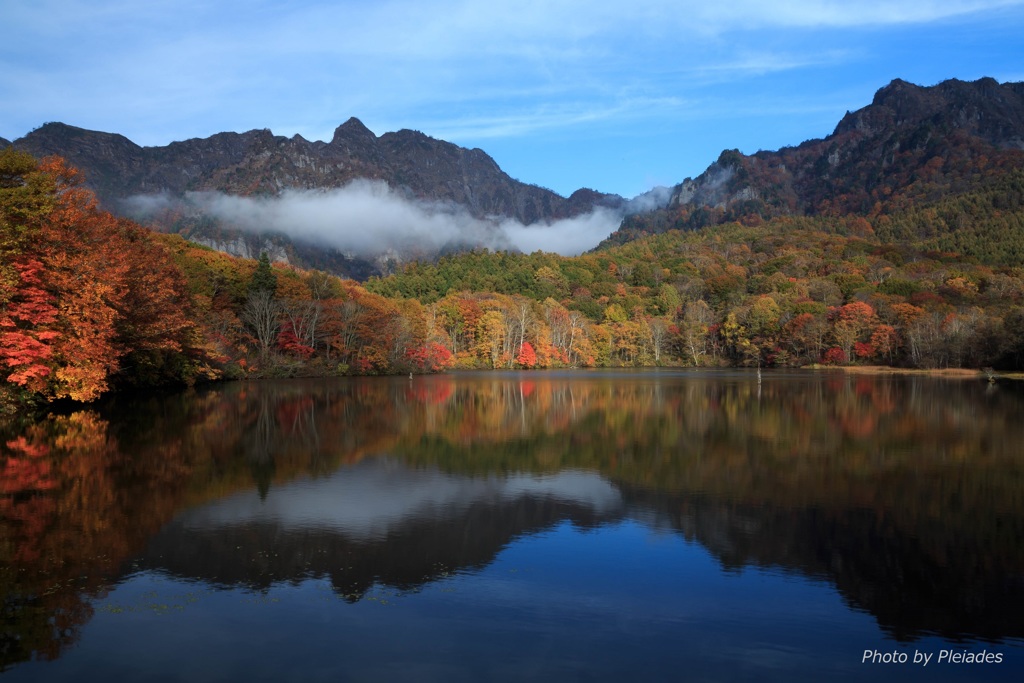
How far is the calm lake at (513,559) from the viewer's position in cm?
687

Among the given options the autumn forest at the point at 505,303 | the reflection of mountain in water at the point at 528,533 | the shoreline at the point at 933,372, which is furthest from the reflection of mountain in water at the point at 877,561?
the shoreline at the point at 933,372

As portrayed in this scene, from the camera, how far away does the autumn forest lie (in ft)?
81.6

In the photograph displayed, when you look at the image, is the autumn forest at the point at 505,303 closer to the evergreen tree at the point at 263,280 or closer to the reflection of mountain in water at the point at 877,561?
the evergreen tree at the point at 263,280

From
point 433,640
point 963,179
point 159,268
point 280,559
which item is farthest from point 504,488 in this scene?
point 963,179

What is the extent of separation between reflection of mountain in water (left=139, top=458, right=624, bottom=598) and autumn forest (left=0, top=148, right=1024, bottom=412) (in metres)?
16.0

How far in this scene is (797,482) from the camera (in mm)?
14383

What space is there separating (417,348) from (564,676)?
62.0 m

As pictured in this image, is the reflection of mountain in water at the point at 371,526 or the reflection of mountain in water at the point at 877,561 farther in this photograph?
the reflection of mountain in water at the point at 371,526

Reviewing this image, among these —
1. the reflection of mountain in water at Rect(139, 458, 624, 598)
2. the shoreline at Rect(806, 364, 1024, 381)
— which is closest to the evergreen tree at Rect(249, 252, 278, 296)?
the reflection of mountain in water at Rect(139, 458, 624, 598)

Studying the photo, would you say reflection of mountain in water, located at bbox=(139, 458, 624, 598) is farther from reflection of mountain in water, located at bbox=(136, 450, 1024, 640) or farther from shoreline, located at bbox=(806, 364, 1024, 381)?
shoreline, located at bbox=(806, 364, 1024, 381)

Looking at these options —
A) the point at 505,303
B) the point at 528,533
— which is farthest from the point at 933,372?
the point at 528,533

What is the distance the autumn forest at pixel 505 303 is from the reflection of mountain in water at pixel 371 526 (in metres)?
16.0

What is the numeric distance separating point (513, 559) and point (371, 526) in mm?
2715

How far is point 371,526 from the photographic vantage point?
11273 mm
